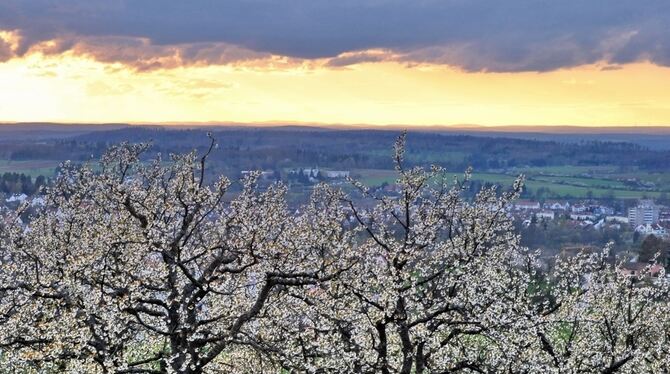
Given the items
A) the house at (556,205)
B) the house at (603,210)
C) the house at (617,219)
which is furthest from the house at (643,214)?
the house at (556,205)

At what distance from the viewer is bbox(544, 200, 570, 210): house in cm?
15385

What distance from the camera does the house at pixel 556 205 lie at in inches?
6057

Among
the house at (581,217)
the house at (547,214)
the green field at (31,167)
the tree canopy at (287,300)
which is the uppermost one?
the tree canopy at (287,300)

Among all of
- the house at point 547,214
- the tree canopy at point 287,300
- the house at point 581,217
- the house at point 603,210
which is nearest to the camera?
the tree canopy at point 287,300

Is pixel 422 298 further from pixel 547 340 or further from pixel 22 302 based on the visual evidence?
pixel 22 302

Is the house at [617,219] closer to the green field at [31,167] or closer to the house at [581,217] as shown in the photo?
the house at [581,217]

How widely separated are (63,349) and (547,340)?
407 inches

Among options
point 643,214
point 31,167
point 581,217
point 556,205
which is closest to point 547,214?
point 581,217

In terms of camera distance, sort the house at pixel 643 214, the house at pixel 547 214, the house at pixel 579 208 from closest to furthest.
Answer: the house at pixel 547 214 → the house at pixel 643 214 → the house at pixel 579 208

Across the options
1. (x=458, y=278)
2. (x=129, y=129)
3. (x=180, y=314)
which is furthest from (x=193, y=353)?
(x=129, y=129)

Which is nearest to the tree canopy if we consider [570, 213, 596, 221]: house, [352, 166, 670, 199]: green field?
[570, 213, 596, 221]: house

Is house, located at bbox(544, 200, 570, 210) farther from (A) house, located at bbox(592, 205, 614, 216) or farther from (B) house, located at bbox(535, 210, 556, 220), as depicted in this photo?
(B) house, located at bbox(535, 210, 556, 220)

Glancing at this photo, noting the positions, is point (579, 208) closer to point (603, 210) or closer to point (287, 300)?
point (603, 210)

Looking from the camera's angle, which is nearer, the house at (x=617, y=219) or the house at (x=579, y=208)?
the house at (x=617, y=219)
